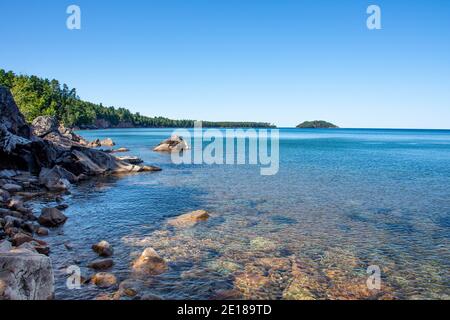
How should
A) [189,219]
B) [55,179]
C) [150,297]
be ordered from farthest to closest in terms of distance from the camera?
[55,179], [189,219], [150,297]

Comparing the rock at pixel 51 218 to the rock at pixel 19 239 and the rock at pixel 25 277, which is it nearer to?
the rock at pixel 19 239

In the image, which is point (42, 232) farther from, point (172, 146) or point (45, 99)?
point (45, 99)

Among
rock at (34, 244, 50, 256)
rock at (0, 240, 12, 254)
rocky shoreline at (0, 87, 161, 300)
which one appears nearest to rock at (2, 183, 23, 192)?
rocky shoreline at (0, 87, 161, 300)

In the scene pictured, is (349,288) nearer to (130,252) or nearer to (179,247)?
(179,247)

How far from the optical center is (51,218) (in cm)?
1888

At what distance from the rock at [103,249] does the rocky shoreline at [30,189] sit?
3.68ft

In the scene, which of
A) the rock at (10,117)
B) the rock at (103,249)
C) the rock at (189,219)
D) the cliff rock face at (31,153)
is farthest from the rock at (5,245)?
the rock at (10,117)

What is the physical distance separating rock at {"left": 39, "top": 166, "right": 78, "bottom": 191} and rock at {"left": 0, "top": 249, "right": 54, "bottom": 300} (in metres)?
20.8

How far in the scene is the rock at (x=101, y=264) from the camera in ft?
44.4

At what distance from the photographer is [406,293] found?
12.1 meters

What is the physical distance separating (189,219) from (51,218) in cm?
805

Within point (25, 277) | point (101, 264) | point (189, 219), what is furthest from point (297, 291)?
point (189, 219)
